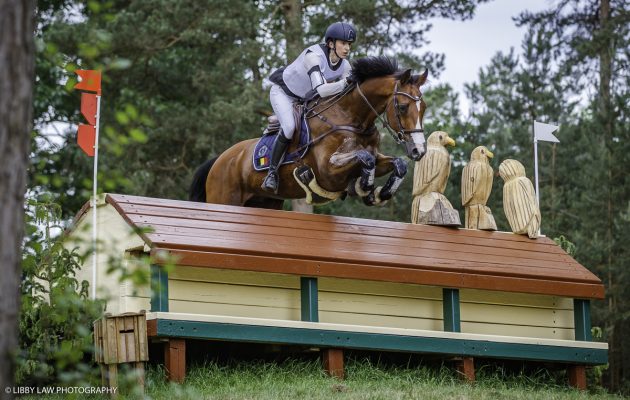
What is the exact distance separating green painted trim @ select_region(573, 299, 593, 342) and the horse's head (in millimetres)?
2418

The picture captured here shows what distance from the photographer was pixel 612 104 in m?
15.8

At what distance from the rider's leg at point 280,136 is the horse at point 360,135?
0.08 m

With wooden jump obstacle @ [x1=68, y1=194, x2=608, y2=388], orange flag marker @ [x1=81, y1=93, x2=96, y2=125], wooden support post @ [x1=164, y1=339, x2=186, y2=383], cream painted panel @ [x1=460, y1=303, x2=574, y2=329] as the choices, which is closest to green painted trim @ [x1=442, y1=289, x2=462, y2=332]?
wooden jump obstacle @ [x1=68, y1=194, x2=608, y2=388]

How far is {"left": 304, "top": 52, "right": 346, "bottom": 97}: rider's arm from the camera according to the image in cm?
895

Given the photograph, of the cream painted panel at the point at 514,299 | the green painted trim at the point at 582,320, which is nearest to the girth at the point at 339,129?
the cream painted panel at the point at 514,299

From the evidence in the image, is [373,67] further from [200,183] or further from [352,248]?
[200,183]

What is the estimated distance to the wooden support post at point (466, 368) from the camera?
8727 millimetres

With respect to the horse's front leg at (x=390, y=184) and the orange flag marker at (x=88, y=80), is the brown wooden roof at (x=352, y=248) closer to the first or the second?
the horse's front leg at (x=390, y=184)

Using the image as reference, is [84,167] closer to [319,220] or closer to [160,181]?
[160,181]

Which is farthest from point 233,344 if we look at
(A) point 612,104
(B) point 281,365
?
(A) point 612,104

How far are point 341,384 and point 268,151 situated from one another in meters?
2.68

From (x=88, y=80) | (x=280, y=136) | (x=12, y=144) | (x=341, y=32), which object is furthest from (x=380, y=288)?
(x=12, y=144)

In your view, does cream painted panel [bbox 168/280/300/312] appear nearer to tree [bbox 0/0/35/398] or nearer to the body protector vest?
the body protector vest

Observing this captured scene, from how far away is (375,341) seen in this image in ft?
27.3
